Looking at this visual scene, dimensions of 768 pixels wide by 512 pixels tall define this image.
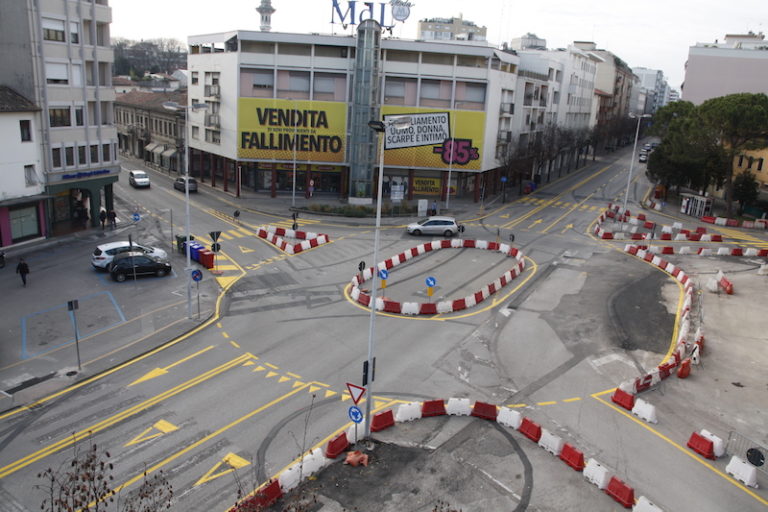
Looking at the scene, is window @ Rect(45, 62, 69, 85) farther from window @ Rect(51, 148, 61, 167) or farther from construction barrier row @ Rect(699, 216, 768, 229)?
construction barrier row @ Rect(699, 216, 768, 229)

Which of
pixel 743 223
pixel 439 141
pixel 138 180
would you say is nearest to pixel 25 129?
pixel 138 180

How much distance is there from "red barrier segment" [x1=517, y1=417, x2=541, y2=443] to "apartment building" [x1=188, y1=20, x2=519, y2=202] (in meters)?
41.6

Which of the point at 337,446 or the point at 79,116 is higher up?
the point at 79,116

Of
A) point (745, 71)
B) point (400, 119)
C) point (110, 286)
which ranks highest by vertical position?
point (745, 71)

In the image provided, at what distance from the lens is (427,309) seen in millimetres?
29969

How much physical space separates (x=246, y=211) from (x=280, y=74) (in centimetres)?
1429

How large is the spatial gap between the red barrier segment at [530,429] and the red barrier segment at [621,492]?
2.85 m

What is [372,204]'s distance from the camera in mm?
58875

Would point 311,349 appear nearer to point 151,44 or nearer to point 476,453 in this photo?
point 476,453

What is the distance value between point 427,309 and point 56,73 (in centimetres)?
3042

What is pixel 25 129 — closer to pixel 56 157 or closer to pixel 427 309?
pixel 56 157

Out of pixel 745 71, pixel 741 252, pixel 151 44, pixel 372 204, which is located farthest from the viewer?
pixel 151 44

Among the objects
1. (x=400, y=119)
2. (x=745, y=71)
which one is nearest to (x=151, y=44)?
(x=745, y=71)

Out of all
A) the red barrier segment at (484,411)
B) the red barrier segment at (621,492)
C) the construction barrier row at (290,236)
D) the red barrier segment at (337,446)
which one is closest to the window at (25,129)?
the construction barrier row at (290,236)
